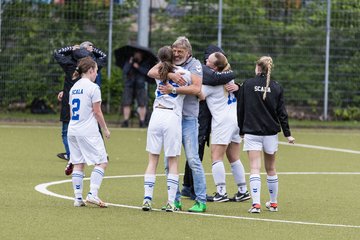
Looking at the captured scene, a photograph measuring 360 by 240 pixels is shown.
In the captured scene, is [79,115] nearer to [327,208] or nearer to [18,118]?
[327,208]

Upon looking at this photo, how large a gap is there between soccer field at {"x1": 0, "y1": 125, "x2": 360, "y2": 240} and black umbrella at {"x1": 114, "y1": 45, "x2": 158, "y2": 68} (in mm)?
6037

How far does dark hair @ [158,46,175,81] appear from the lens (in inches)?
492

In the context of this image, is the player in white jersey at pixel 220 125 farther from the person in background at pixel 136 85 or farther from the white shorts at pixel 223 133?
the person in background at pixel 136 85

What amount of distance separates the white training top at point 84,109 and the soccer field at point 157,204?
0.86 metres

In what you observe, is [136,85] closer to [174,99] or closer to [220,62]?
[220,62]

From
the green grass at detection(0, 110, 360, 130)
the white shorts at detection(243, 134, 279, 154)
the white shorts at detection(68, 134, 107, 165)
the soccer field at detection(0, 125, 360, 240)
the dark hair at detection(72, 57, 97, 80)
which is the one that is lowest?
the green grass at detection(0, 110, 360, 130)

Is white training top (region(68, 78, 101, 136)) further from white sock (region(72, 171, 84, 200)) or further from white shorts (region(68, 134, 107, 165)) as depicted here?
white sock (region(72, 171, 84, 200))

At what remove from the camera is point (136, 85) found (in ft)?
91.6

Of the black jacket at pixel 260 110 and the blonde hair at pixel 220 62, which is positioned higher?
the blonde hair at pixel 220 62

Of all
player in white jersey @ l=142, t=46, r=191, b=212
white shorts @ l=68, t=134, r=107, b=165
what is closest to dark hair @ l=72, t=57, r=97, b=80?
white shorts @ l=68, t=134, r=107, b=165

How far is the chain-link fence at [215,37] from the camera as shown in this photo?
29.3m

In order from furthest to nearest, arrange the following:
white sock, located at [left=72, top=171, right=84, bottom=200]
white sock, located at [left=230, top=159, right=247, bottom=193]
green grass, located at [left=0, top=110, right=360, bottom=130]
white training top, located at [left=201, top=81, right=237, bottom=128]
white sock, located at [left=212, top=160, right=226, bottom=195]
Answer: green grass, located at [left=0, top=110, right=360, bottom=130] < white sock, located at [left=230, top=159, right=247, bottom=193] < white sock, located at [left=212, top=160, right=226, bottom=195] < white training top, located at [left=201, top=81, right=237, bottom=128] < white sock, located at [left=72, top=171, right=84, bottom=200]

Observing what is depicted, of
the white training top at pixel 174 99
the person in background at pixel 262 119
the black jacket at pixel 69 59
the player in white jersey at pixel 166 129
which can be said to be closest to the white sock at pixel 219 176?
the person in background at pixel 262 119

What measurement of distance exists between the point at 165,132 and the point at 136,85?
1545cm
